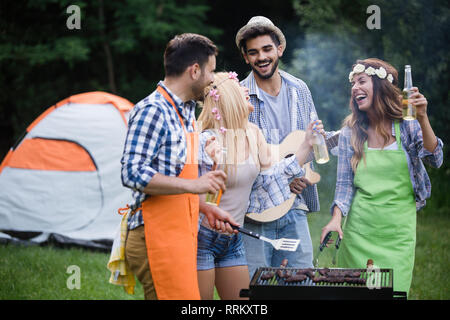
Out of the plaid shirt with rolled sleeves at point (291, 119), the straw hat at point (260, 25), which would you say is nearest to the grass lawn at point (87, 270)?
the plaid shirt with rolled sleeves at point (291, 119)

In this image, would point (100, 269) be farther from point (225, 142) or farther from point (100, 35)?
point (100, 35)

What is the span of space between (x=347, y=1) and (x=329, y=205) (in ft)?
8.20

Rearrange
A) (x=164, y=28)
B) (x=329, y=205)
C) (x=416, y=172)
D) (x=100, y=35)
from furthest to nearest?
(x=100, y=35) → (x=164, y=28) → (x=329, y=205) → (x=416, y=172)

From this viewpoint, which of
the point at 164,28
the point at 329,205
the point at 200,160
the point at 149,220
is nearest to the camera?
the point at 149,220

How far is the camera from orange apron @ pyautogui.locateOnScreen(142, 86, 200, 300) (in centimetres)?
230

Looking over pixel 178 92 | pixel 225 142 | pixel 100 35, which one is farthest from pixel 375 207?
pixel 100 35

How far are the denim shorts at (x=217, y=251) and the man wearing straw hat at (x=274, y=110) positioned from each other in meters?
0.26

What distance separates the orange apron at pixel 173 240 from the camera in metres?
2.30

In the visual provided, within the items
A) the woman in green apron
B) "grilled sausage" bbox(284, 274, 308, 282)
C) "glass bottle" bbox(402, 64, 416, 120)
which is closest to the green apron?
the woman in green apron

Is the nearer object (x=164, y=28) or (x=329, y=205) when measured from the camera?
(x=329, y=205)

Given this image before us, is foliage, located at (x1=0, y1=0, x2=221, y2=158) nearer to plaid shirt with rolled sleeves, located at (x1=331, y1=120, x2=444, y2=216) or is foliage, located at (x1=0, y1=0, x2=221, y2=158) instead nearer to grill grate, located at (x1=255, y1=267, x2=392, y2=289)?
plaid shirt with rolled sleeves, located at (x1=331, y1=120, x2=444, y2=216)

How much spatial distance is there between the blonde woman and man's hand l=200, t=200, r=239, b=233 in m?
0.06

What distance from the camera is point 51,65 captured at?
9.38 meters

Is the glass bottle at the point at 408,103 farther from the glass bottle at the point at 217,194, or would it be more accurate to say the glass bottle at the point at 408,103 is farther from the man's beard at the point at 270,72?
the glass bottle at the point at 217,194
